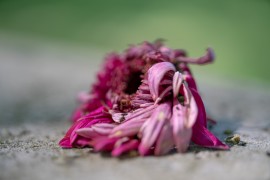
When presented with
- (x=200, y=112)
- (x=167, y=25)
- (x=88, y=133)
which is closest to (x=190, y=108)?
(x=200, y=112)

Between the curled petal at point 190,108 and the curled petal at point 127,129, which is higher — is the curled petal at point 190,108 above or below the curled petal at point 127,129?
above

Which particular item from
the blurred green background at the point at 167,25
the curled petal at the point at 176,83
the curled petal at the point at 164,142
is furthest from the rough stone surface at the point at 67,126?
the blurred green background at the point at 167,25

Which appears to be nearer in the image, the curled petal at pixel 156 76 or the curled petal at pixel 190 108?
the curled petal at pixel 190 108

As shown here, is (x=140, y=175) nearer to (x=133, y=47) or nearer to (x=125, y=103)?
→ (x=125, y=103)

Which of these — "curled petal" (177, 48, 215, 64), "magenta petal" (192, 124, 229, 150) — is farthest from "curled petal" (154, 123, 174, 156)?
"curled petal" (177, 48, 215, 64)

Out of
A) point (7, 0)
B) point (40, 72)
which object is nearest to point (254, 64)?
point (40, 72)

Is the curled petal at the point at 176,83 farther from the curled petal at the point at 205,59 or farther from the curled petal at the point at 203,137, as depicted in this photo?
the curled petal at the point at 205,59

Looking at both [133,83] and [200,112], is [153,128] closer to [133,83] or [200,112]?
[200,112]
